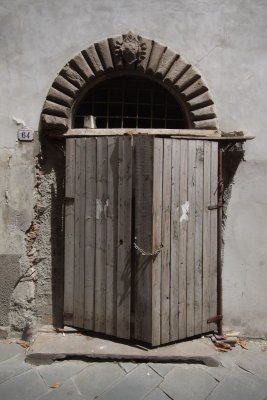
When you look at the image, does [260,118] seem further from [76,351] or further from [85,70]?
[76,351]

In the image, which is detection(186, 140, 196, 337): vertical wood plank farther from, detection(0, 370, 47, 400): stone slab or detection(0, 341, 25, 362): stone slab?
detection(0, 341, 25, 362): stone slab

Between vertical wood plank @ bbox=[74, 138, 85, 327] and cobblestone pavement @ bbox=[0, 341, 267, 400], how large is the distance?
564 millimetres

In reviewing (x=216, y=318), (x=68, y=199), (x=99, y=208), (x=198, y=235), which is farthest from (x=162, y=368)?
(x=68, y=199)

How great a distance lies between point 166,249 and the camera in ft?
11.7

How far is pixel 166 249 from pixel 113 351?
45.3 inches

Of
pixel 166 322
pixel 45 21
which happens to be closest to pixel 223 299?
pixel 166 322

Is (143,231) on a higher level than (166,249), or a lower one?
higher

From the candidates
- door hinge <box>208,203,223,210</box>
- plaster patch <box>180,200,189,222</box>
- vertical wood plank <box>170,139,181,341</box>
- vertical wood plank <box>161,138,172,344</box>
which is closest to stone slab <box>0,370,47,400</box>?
vertical wood plank <box>161,138,172,344</box>

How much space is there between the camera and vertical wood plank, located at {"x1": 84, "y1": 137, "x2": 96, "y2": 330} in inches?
145

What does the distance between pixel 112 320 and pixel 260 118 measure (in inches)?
108

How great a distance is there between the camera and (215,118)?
377 cm

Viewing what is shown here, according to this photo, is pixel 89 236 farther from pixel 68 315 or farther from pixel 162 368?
pixel 162 368

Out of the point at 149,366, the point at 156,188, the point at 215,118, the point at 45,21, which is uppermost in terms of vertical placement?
the point at 45,21

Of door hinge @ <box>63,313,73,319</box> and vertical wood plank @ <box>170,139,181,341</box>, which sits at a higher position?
vertical wood plank @ <box>170,139,181,341</box>
